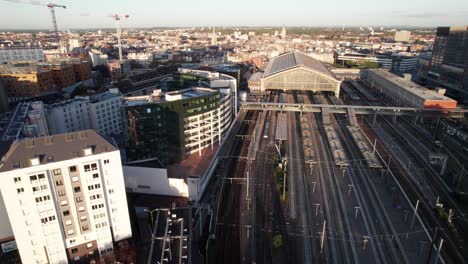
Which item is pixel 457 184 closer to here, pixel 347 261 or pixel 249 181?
pixel 347 261

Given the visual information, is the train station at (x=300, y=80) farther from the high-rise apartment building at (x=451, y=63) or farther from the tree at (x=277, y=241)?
the tree at (x=277, y=241)

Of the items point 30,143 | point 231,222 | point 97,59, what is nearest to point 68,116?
point 30,143

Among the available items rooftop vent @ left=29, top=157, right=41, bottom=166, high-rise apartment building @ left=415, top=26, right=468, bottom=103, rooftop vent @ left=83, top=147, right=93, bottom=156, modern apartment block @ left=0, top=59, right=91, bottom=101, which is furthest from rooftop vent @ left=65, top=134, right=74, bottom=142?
high-rise apartment building @ left=415, top=26, right=468, bottom=103

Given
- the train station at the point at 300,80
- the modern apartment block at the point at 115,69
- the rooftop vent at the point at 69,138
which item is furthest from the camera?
the modern apartment block at the point at 115,69

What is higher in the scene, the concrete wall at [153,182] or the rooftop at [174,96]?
the rooftop at [174,96]

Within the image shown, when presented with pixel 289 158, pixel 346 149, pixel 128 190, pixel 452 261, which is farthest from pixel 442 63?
pixel 128 190

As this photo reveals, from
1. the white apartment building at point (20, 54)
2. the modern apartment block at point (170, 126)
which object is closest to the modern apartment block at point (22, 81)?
the modern apartment block at point (170, 126)

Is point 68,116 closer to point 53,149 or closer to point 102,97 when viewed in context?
point 102,97

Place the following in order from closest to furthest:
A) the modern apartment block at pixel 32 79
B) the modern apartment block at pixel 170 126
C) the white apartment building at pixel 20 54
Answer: the modern apartment block at pixel 170 126 < the modern apartment block at pixel 32 79 < the white apartment building at pixel 20 54
